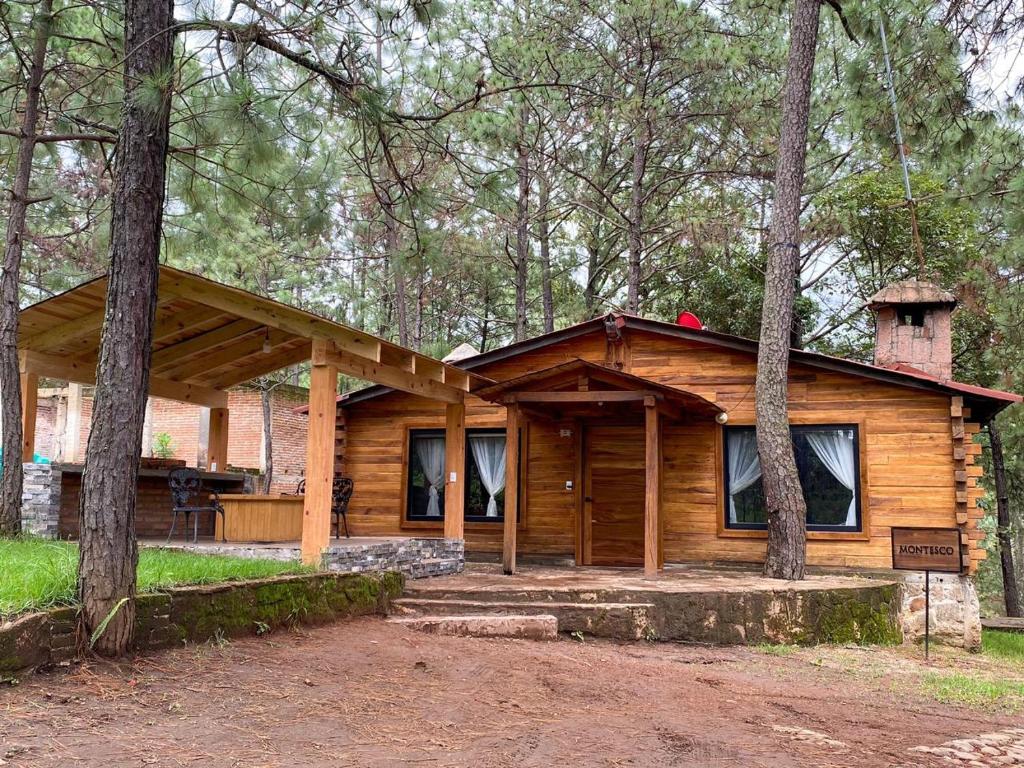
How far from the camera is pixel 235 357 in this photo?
1051 centimetres

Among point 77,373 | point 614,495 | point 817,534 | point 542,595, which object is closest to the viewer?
point 542,595

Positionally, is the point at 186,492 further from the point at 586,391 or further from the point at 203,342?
the point at 586,391

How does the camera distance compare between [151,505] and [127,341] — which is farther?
[151,505]

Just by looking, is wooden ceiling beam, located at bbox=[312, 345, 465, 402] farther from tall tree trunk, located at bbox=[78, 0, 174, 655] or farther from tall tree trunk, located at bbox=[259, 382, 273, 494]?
tall tree trunk, located at bbox=[259, 382, 273, 494]

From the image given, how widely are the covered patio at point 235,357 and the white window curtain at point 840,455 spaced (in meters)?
4.59

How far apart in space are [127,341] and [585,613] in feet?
16.5

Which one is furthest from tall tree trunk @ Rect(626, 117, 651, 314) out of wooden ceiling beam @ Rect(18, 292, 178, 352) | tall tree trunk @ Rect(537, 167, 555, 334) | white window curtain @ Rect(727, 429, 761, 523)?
wooden ceiling beam @ Rect(18, 292, 178, 352)

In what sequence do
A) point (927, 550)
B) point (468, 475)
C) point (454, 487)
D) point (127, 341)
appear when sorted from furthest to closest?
point (468, 475) → point (454, 487) → point (927, 550) → point (127, 341)

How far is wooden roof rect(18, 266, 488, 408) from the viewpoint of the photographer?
7988mm

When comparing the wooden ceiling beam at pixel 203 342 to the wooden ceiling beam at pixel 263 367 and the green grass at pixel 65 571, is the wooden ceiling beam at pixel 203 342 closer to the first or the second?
the wooden ceiling beam at pixel 263 367

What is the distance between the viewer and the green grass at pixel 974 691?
6.53 meters

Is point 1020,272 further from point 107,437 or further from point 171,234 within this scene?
point 107,437

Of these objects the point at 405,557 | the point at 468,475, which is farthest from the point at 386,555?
the point at 468,475

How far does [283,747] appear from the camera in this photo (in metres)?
4.09
